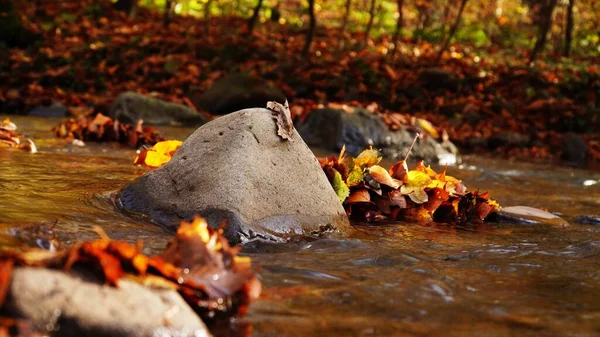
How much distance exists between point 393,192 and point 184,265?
2.52m

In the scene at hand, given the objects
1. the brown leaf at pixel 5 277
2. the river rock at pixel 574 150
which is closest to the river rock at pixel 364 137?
the river rock at pixel 574 150

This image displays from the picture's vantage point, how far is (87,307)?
191 cm

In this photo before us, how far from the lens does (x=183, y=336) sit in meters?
2.01

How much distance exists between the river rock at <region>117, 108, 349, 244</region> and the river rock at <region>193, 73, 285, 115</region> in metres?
8.79

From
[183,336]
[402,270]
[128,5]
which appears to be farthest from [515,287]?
[128,5]

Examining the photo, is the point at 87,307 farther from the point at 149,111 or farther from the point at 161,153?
the point at 149,111

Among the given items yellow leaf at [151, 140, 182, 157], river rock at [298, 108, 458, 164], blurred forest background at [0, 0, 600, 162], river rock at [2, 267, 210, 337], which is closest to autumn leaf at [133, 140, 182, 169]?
yellow leaf at [151, 140, 182, 157]

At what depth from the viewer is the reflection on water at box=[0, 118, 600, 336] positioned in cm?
243

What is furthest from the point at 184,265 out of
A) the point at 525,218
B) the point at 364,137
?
the point at 364,137

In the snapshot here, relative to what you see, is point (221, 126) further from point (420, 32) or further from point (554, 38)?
point (554, 38)

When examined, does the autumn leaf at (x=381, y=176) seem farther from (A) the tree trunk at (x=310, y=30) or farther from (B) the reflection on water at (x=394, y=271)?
(A) the tree trunk at (x=310, y=30)

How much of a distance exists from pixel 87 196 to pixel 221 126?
87cm

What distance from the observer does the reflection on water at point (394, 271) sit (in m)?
2.43

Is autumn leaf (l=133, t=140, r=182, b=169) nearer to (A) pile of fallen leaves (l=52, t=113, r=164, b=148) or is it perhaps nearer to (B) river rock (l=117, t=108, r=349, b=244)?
(B) river rock (l=117, t=108, r=349, b=244)
